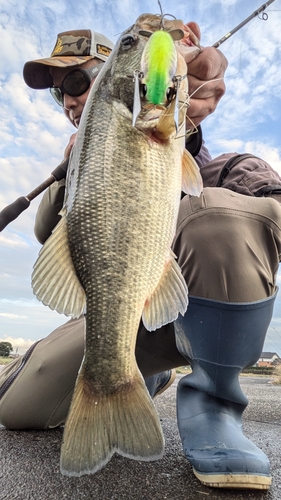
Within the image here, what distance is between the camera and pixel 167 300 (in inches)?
60.2

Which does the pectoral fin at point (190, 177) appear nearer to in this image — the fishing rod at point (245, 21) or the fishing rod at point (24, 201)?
the fishing rod at point (24, 201)

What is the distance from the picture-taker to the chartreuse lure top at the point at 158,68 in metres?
1.30

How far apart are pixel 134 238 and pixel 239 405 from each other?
91cm

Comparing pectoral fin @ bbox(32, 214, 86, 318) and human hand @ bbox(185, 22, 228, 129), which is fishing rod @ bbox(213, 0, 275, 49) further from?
pectoral fin @ bbox(32, 214, 86, 318)

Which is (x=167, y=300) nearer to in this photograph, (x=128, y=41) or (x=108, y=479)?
(x=108, y=479)

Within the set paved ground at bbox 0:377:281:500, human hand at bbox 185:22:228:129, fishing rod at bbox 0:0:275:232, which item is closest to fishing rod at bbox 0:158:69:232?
fishing rod at bbox 0:0:275:232

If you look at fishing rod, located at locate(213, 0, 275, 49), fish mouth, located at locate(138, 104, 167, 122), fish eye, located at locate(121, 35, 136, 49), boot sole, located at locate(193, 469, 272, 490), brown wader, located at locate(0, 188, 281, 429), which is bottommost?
boot sole, located at locate(193, 469, 272, 490)

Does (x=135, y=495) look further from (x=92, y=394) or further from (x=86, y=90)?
(x=86, y=90)

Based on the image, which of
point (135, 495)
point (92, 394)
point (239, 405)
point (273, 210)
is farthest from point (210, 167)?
point (135, 495)

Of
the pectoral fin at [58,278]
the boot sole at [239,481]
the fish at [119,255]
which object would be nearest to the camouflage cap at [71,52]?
the fish at [119,255]

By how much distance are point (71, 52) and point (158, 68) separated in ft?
7.35

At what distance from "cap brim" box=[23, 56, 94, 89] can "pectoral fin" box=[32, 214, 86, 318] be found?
74.4 inches

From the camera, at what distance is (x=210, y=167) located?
2566 millimetres

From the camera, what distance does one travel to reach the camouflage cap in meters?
3.10
